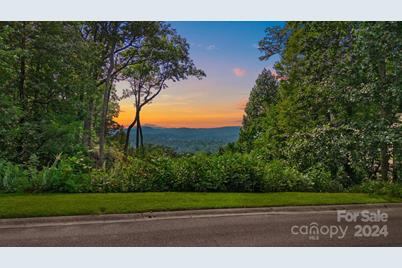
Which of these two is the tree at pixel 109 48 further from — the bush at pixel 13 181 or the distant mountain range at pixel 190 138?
the bush at pixel 13 181

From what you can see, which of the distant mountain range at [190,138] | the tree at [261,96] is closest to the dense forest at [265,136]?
the distant mountain range at [190,138]

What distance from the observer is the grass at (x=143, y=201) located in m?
5.75

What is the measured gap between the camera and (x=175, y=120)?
11109 millimetres

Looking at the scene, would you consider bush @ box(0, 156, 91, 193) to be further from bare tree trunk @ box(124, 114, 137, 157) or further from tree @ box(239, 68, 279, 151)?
tree @ box(239, 68, 279, 151)

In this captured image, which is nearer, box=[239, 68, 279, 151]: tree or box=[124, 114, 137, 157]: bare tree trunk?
box=[124, 114, 137, 157]: bare tree trunk

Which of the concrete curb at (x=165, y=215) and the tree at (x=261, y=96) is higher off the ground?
the tree at (x=261, y=96)

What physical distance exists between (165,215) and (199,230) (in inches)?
39.0

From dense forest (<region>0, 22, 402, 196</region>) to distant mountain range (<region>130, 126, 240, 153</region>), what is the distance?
529 millimetres

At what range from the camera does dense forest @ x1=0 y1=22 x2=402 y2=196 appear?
8.18 meters

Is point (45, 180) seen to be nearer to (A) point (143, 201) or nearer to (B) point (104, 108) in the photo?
(A) point (143, 201)

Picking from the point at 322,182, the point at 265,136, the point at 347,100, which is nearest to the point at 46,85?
the point at 265,136

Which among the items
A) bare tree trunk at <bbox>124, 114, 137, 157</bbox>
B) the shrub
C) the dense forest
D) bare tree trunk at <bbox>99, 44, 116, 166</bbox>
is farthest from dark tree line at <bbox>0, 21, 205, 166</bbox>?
the shrub

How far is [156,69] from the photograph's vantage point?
18.2m

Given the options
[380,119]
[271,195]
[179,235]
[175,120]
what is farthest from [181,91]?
[179,235]
